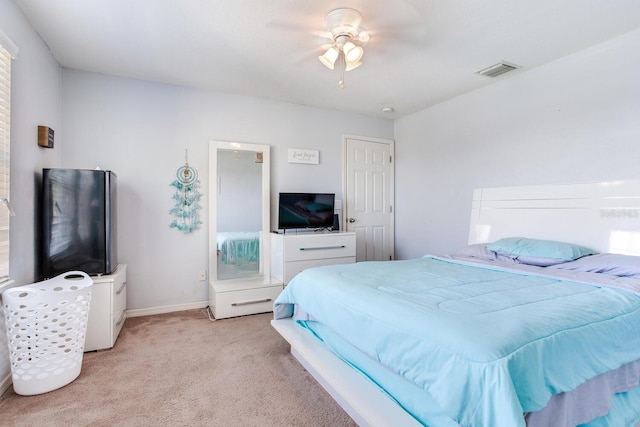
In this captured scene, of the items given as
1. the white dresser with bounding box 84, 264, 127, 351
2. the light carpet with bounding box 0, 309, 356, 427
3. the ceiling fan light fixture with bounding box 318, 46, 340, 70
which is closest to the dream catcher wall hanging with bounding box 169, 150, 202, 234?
the white dresser with bounding box 84, 264, 127, 351

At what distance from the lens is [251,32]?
2484 mm

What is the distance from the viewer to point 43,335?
77.4 inches

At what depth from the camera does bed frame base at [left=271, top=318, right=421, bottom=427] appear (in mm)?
1347

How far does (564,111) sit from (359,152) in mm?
2361

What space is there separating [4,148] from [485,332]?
9.00ft

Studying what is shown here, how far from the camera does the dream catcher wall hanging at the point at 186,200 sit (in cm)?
354

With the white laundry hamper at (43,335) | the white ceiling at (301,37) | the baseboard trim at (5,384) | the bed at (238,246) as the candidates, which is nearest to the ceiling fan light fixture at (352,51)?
the white ceiling at (301,37)

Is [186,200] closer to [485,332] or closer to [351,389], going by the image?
[351,389]

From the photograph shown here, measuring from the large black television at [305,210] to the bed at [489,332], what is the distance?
1532mm

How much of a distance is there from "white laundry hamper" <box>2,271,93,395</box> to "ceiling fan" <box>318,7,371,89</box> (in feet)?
7.91

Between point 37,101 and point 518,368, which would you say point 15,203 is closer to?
point 37,101

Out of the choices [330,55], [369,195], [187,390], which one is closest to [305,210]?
[369,195]

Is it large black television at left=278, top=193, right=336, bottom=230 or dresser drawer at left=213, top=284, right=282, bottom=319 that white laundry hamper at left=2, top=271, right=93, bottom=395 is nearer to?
dresser drawer at left=213, top=284, right=282, bottom=319

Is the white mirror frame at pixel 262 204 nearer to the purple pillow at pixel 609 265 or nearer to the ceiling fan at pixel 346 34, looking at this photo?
the ceiling fan at pixel 346 34
